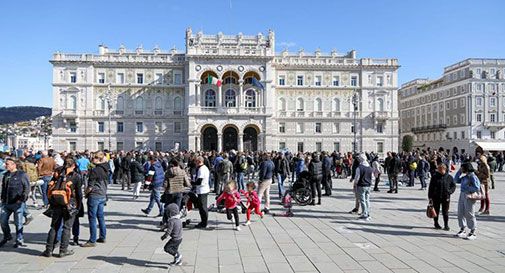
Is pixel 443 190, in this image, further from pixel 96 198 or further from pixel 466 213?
pixel 96 198

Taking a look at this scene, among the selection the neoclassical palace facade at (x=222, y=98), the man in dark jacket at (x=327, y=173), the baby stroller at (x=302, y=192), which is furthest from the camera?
the neoclassical palace facade at (x=222, y=98)

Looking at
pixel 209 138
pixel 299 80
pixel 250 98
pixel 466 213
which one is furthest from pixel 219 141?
pixel 466 213

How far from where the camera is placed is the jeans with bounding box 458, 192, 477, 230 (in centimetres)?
950

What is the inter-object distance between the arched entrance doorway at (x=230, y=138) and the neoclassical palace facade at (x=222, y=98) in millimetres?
141

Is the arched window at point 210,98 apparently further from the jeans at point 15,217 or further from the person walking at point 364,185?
the jeans at point 15,217

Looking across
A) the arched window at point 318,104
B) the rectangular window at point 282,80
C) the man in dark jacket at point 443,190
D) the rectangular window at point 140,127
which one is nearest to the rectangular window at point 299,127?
the arched window at point 318,104

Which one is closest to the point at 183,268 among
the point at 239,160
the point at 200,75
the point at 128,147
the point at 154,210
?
the point at 154,210

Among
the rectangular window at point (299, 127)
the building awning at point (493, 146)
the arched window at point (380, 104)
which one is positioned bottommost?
the building awning at point (493, 146)

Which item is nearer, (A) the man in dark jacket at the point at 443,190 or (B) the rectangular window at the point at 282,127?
(A) the man in dark jacket at the point at 443,190

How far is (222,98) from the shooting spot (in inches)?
2143

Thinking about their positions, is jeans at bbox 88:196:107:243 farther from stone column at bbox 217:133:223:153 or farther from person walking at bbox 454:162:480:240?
stone column at bbox 217:133:223:153

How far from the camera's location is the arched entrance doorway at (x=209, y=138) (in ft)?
183

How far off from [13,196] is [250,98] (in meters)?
47.0

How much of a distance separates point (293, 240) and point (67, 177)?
17.0ft
